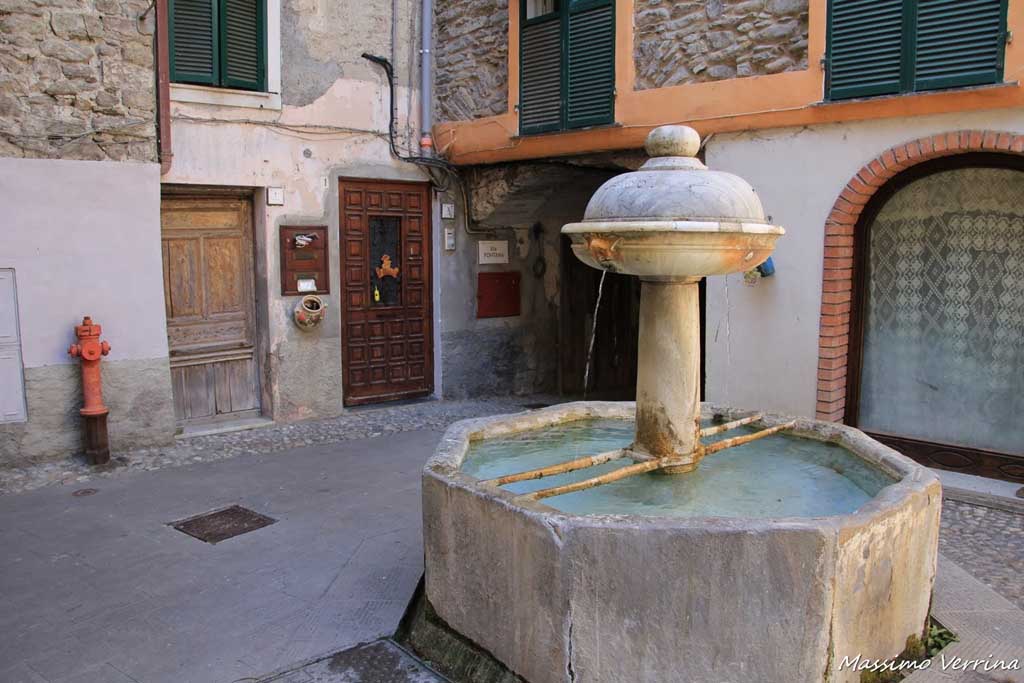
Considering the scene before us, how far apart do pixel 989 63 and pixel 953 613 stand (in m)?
3.59

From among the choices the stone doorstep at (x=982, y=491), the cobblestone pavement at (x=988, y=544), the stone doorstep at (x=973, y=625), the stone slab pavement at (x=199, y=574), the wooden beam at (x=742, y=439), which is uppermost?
the wooden beam at (x=742, y=439)

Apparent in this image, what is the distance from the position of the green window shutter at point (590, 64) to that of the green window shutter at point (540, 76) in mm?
133

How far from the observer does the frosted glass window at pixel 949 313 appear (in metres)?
6.10

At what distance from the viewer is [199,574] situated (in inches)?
176

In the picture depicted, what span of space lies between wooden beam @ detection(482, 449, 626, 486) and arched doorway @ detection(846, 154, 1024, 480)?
3567 millimetres

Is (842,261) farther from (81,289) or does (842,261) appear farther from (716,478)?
(81,289)

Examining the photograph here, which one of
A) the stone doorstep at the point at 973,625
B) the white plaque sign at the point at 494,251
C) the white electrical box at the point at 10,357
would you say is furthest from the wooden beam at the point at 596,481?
the white plaque sign at the point at 494,251

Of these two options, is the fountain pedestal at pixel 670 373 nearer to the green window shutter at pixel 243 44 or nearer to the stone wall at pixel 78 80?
the stone wall at pixel 78 80

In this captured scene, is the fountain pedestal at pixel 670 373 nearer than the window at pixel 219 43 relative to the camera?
Yes

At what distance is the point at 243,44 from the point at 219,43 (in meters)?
0.25

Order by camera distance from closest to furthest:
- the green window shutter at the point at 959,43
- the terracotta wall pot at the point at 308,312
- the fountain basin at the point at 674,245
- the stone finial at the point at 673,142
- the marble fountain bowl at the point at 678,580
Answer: the marble fountain bowl at the point at 678,580
the fountain basin at the point at 674,245
the stone finial at the point at 673,142
the green window shutter at the point at 959,43
the terracotta wall pot at the point at 308,312

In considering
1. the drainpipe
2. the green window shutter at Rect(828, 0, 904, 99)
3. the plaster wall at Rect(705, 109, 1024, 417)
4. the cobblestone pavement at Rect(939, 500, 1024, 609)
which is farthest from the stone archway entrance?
the drainpipe

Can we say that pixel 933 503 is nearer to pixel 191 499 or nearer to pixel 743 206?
pixel 743 206

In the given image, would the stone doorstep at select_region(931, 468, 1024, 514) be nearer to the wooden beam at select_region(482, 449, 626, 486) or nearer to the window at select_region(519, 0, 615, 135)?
the wooden beam at select_region(482, 449, 626, 486)
